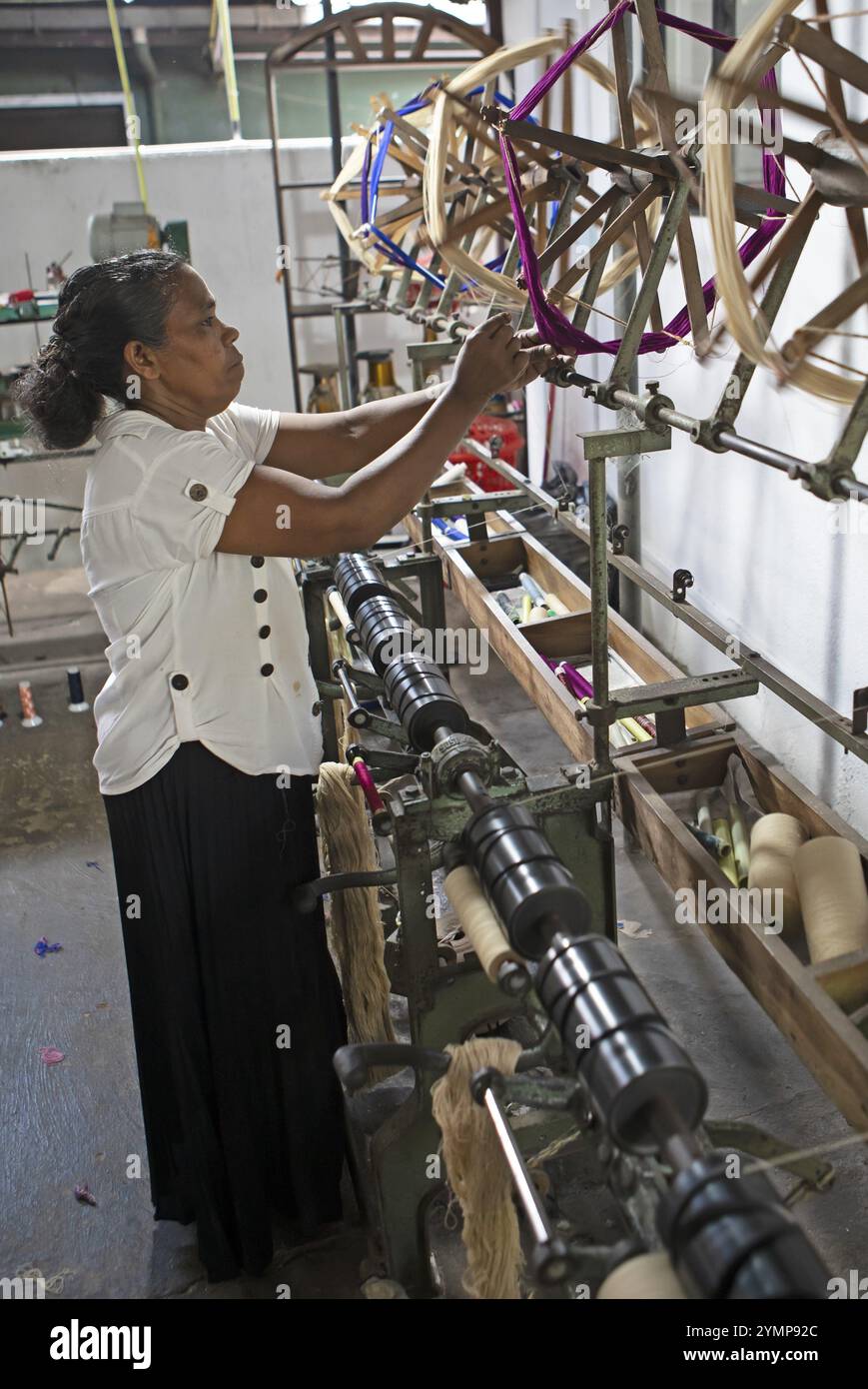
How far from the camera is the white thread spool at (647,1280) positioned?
0.95m

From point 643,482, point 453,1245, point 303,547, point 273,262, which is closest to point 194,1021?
point 453,1245

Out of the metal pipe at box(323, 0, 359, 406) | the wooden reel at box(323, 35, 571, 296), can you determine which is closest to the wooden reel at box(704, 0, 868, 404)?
the wooden reel at box(323, 35, 571, 296)

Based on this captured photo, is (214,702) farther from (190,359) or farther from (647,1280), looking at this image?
(647,1280)

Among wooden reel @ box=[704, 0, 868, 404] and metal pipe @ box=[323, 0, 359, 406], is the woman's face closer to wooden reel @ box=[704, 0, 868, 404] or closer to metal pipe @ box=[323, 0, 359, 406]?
wooden reel @ box=[704, 0, 868, 404]

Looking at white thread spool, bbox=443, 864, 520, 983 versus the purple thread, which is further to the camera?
the purple thread

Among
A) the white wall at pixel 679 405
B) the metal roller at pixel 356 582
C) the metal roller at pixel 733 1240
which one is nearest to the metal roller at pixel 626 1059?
the metal roller at pixel 733 1240

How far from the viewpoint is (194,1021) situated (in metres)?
1.85

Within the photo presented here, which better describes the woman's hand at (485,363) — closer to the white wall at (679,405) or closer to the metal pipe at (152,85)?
the white wall at (679,405)

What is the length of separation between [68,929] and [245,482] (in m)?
1.90

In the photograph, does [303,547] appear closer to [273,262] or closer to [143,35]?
[273,262]

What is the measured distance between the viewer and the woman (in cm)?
160

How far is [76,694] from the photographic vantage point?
4.50 meters

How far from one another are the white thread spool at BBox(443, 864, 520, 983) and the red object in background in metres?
3.69
